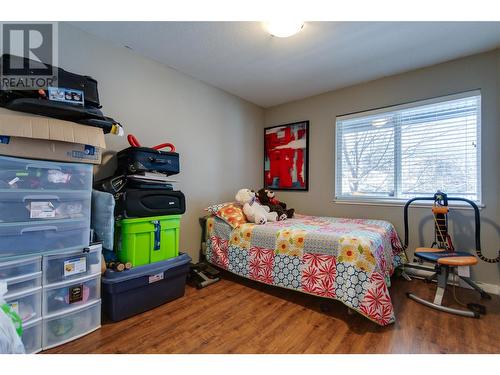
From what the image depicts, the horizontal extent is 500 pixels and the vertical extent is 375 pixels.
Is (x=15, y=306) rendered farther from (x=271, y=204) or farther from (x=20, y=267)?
(x=271, y=204)

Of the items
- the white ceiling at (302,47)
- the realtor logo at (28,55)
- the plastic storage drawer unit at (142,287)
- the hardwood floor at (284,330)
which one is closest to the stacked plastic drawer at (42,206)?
the plastic storage drawer unit at (142,287)

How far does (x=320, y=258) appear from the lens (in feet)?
5.95

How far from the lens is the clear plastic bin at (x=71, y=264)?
1.37 m

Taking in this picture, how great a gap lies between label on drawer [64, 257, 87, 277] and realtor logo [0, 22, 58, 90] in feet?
3.53

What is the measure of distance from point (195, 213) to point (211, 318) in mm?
1286

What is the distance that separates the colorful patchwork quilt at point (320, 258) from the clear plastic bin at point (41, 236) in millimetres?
1289

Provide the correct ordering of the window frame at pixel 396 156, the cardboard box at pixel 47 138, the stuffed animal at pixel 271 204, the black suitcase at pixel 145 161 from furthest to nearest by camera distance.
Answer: the stuffed animal at pixel 271 204 → the window frame at pixel 396 156 → the black suitcase at pixel 145 161 → the cardboard box at pixel 47 138

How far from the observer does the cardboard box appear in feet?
3.99

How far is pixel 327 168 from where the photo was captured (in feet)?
10.3

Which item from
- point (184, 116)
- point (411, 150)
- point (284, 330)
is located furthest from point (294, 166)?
point (284, 330)

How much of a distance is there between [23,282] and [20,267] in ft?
0.30

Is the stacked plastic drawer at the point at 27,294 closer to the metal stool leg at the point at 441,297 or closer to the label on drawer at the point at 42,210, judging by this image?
the label on drawer at the point at 42,210
